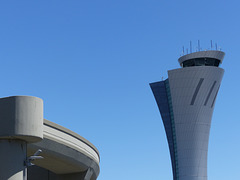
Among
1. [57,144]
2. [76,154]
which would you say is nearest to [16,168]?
[57,144]

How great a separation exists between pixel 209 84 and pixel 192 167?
21.0 m

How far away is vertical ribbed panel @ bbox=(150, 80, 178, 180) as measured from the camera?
391 feet

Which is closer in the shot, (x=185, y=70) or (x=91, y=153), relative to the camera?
(x=91, y=153)

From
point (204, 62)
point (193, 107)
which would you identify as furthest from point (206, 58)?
point (193, 107)

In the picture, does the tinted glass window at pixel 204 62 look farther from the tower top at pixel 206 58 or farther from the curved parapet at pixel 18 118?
the curved parapet at pixel 18 118

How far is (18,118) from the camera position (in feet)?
74.4

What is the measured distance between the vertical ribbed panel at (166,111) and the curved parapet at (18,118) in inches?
3855

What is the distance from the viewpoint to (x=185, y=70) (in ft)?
377

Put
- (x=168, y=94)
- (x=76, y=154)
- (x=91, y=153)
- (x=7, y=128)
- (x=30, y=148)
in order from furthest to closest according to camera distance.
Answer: (x=168, y=94) < (x=91, y=153) < (x=76, y=154) < (x=30, y=148) < (x=7, y=128)

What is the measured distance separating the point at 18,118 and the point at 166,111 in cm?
10079

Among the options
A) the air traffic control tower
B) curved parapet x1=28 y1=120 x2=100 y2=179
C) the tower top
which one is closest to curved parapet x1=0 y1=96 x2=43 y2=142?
curved parapet x1=28 y1=120 x2=100 y2=179

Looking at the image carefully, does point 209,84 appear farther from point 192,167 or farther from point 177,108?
point 192,167

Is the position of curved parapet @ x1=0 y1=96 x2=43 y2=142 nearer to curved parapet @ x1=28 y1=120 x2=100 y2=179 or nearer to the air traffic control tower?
curved parapet @ x1=28 y1=120 x2=100 y2=179

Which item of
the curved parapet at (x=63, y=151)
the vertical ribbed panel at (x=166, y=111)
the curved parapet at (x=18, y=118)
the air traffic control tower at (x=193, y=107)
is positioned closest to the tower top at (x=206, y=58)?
the air traffic control tower at (x=193, y=107)
